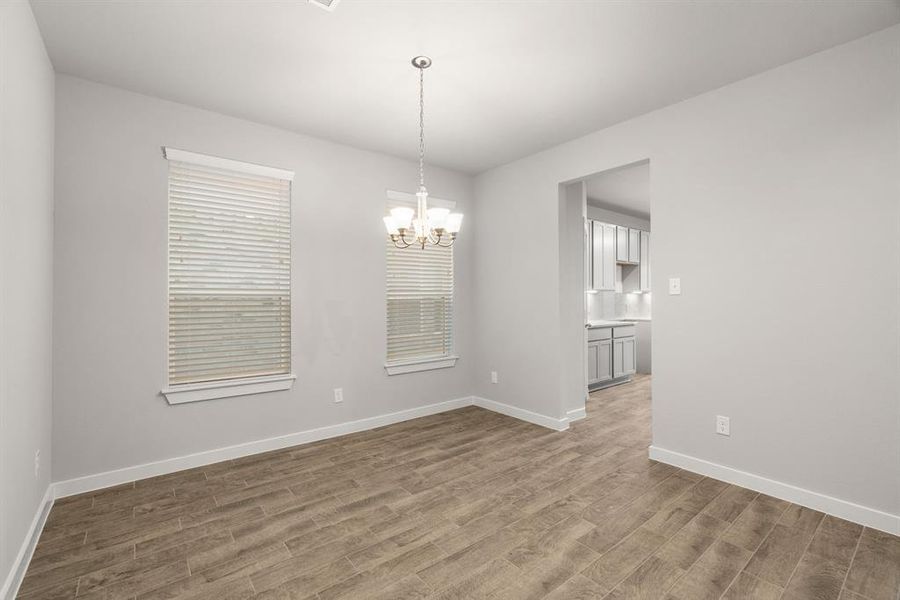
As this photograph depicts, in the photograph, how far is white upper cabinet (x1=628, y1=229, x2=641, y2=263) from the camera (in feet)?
23.4

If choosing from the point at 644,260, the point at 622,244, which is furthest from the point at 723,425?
the point at 644,260

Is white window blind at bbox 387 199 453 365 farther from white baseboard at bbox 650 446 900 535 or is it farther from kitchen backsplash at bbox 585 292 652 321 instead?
kitchen backsplash at bbox 585 292 652 321

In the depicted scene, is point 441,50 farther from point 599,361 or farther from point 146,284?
point 599,361

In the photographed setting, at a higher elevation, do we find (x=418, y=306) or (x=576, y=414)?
(x=418, y=306)

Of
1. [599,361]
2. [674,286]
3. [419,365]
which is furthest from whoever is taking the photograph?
[599,361]

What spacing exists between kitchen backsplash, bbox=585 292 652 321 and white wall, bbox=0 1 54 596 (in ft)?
20.2

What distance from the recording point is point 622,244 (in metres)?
6.97

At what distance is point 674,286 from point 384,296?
104 inches

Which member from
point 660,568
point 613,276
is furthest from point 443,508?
point 613,276

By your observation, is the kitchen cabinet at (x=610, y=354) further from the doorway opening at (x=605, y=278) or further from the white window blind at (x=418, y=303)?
the white window blind at (x=418, y=303)

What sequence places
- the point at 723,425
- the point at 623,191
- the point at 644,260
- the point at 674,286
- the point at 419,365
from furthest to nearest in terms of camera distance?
1. the point at 644,260
2. the point at 623,191
3. the point at 419,365
4. the point at 674,286
5. the point at 723,425

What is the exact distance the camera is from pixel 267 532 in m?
2.32

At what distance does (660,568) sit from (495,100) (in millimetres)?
3091

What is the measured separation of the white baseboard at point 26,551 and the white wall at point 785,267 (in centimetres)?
385
